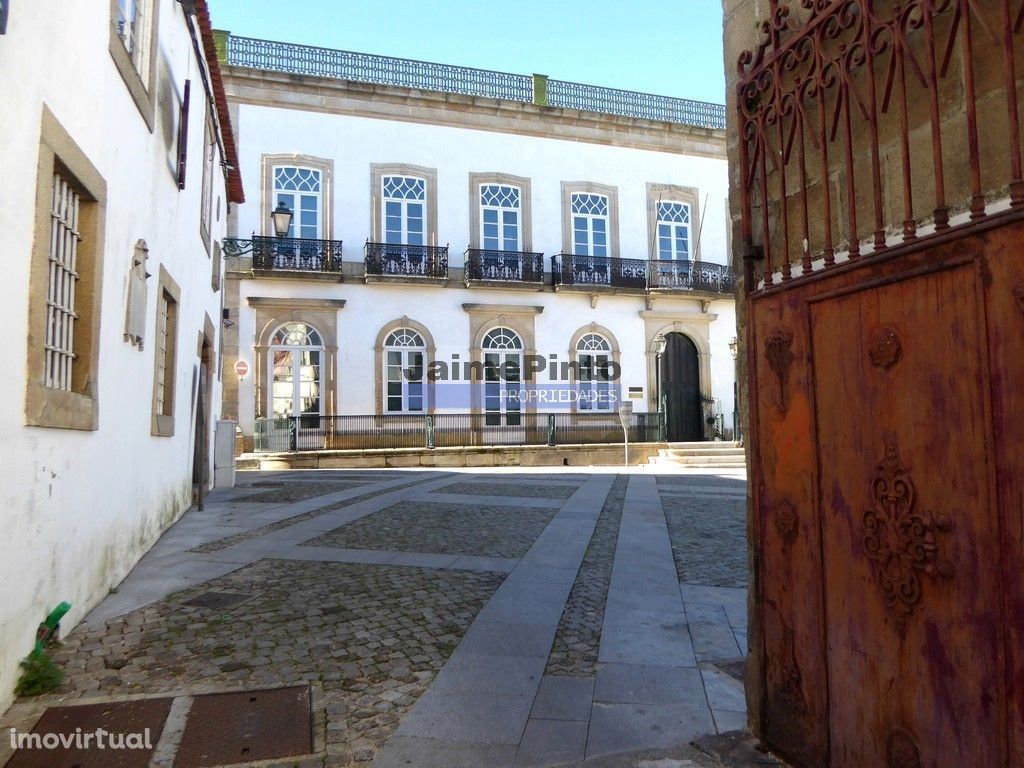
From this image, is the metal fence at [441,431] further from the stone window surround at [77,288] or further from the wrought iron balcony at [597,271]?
the stone window surround at [77,288]

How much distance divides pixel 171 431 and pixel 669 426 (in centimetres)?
1748

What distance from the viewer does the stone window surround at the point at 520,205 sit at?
21.3 metres

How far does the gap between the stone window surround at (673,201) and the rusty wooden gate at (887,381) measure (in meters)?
20.7

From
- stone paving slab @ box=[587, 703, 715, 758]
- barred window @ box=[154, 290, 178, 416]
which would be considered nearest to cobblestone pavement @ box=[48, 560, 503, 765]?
stone paving slab @ box=[587, 703, 715, 758]

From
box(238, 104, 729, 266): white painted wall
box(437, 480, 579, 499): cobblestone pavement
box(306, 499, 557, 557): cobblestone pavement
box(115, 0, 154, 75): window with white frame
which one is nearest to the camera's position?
box(115, 0, 154, 75): window with white frame

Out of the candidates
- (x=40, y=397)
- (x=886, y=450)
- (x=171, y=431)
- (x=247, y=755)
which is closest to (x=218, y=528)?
(x=171, y=431)

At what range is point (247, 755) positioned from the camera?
9.07ft

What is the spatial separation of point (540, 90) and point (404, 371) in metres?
10.2

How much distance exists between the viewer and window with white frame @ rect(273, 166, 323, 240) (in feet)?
64.3

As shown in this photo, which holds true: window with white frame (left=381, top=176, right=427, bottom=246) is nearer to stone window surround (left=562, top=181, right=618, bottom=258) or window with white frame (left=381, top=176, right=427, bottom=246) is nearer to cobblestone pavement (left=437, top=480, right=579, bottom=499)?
stone window surround (left=562, top=181, right=618, bottom=258)

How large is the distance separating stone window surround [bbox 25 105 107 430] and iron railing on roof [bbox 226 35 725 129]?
56.7 ft

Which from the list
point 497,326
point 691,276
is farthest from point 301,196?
point 691,276

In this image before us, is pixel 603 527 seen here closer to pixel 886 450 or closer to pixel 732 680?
pixel 732 680

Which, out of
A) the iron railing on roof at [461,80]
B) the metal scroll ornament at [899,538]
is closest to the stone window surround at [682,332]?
the iron railing on roof at [461,80]
